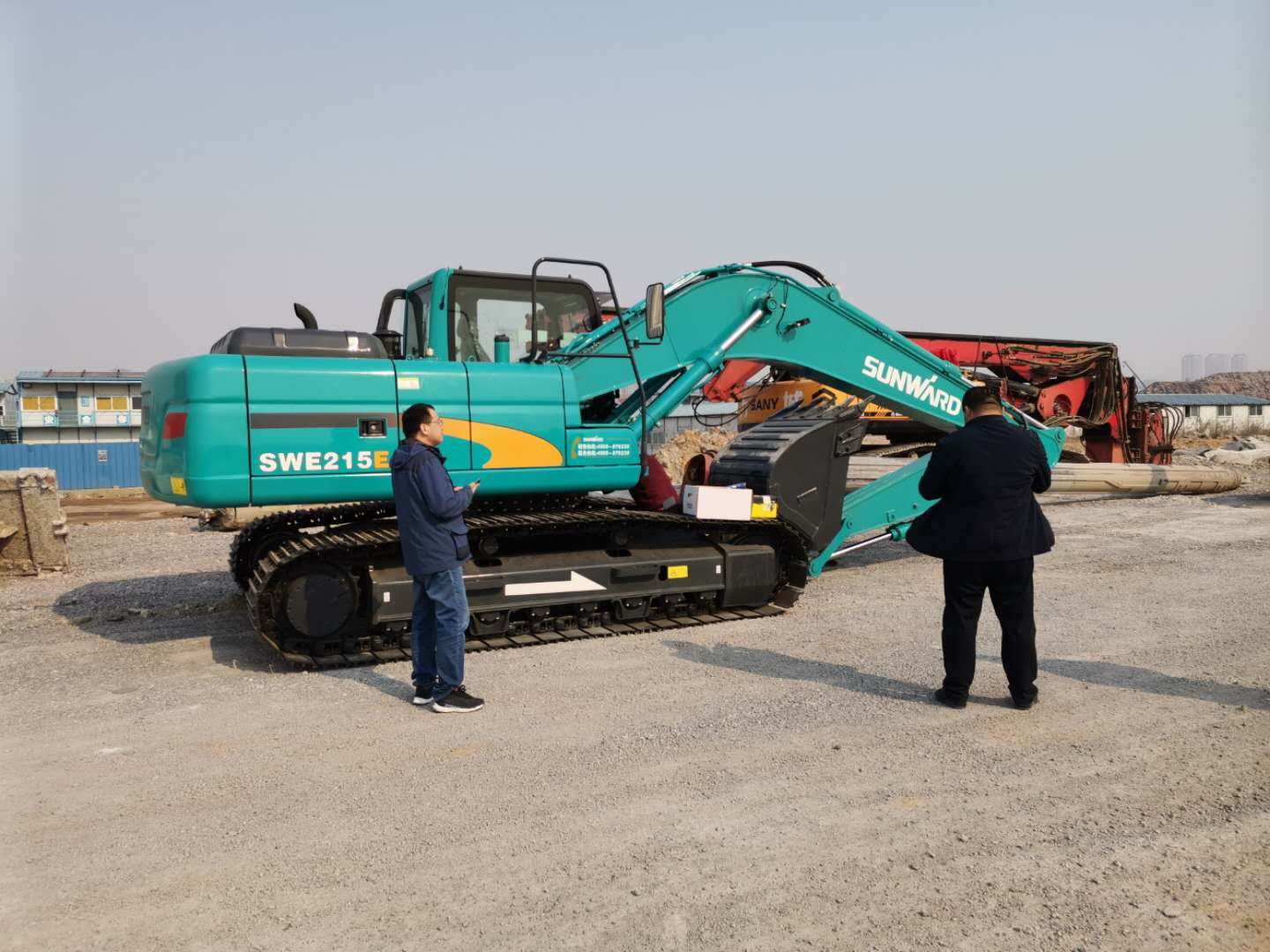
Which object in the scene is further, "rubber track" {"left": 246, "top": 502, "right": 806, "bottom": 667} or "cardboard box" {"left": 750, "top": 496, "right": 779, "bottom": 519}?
"cardboard box" {"left": 750, "top": 496, "right": 779, "bottom": 519}

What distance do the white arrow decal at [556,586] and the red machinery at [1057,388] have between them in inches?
319

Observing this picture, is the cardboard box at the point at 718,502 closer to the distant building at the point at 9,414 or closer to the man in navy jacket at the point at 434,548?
the man in navy jacket at the point at 434,548

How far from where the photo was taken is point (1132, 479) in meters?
14.5

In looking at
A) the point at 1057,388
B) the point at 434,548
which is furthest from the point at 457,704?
the point at 1057,388

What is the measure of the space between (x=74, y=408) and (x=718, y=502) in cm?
4793

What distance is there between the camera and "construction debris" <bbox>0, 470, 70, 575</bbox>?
980cm

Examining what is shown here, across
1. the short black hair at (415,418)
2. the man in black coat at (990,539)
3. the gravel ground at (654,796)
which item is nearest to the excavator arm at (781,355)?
the gravel ground at (654,796)

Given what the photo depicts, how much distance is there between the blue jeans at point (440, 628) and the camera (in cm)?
502

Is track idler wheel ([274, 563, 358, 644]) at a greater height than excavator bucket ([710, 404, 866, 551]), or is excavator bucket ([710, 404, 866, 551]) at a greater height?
excavator bucket ([710, 404, 866, 551])

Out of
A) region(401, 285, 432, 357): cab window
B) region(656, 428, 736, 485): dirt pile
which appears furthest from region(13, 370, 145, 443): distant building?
region(401, 285, 432, 357): cab window

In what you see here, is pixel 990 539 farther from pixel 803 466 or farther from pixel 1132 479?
pixel 1132 479

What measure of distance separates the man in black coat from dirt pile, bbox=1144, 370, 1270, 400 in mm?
87847

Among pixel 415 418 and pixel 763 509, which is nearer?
pixel 415 418

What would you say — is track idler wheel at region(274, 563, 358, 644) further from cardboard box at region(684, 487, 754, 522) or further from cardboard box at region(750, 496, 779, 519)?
cardboard box at region(750, 496, 779, 519)
